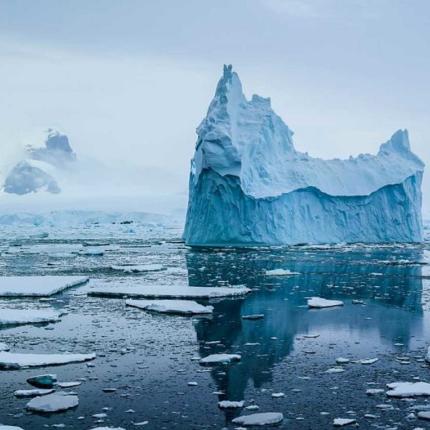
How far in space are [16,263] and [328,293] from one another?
12701mm

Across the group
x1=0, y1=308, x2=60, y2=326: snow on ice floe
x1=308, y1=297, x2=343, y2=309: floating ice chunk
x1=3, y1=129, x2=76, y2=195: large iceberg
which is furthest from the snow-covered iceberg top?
x1=3, y1=129, x2=76, y2=195: large iceberg

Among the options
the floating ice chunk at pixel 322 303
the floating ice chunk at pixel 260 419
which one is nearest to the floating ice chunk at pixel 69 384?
the floating ice chunk at pixel 260 419

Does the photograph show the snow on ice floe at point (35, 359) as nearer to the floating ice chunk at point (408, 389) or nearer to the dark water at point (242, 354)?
the dark water at point (242, 354)

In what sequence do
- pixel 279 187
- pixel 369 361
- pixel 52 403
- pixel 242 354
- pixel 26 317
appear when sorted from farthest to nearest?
pixel 279 187, pixel 26 317, pixel 242 354, pixel 369 361, pixel 52 403

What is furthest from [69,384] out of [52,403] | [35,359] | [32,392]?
[35,359]

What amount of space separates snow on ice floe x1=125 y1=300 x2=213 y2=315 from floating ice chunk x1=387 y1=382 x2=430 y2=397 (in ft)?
16.7

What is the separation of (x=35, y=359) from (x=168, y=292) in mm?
5703

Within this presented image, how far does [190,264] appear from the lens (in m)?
21.2

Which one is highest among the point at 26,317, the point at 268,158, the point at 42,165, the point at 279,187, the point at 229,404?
the point at 42,165

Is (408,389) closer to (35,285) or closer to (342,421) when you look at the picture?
(342,421)

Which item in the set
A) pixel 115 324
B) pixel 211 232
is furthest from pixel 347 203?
pixel 115 324

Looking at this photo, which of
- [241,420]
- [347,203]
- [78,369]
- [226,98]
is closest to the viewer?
[241,420]

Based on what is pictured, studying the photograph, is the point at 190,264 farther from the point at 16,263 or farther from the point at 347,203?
the point at 347,203

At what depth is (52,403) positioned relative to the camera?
19.1 ft
